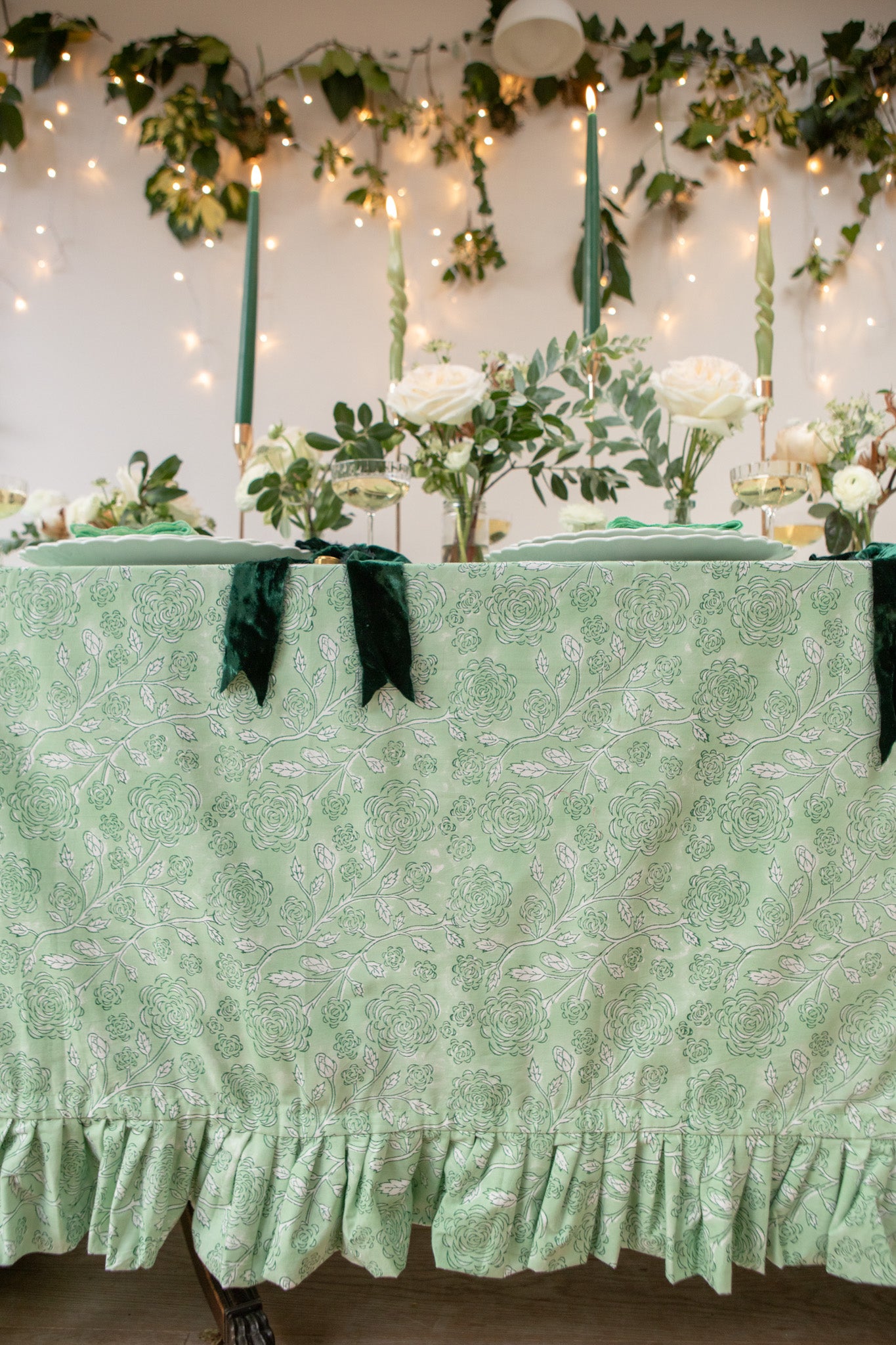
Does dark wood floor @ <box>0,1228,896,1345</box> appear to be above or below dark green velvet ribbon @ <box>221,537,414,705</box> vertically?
below

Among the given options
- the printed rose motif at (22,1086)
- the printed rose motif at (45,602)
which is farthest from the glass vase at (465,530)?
the printed rose motif at (22,1086)

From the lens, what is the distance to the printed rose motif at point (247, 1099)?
2.28 feet

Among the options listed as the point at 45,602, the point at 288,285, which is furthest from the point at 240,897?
the point at 288,285

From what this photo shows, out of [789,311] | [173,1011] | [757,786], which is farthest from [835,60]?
[173,1011]

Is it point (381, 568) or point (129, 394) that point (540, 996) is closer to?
point (381, 568)

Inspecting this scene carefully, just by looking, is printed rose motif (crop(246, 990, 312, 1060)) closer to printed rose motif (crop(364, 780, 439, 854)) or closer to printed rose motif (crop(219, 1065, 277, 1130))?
printed rose motif (crop(219, 1065, 277, 1130))

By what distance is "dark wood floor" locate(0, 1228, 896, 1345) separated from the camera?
0.76 meters

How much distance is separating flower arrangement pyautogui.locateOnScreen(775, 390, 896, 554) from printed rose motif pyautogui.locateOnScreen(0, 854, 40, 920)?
3.18ft

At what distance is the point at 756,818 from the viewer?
0.69 meters

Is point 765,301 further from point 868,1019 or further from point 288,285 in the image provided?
point 288,285

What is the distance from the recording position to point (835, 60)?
1.81 m

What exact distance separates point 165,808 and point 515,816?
306 millimetres

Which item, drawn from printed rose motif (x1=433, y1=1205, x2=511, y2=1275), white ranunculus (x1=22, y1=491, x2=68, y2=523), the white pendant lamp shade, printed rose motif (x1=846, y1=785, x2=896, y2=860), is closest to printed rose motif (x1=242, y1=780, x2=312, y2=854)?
printed rose motif (x1=433, y1=1205, x2=511, y2=1275)

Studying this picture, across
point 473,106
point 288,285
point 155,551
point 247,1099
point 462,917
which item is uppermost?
point 473,106
